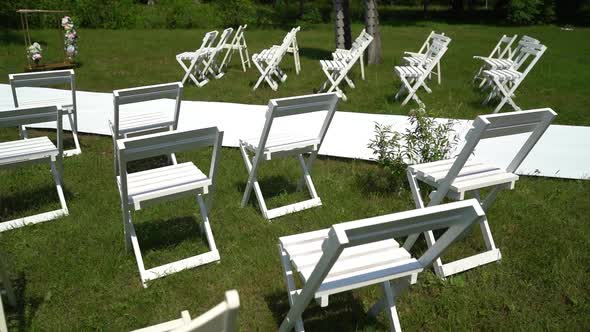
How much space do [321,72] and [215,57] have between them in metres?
2.45

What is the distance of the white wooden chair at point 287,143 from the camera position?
374 cm

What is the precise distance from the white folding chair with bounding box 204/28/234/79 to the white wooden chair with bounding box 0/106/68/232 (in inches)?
228

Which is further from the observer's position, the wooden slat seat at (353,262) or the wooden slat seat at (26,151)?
the wooden slat seat at (26,151)

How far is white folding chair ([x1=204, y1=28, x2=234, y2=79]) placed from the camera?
31.7ft

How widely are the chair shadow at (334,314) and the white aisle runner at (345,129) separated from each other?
2666 mm

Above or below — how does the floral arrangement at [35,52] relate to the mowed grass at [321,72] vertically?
above

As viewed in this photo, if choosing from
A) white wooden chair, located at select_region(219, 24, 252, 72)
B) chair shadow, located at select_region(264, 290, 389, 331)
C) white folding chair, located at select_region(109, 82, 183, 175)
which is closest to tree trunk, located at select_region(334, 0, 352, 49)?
white wooden chair, located at select_region(219, 24, 252, 72)

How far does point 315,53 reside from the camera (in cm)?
1439

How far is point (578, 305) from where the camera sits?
3057mm

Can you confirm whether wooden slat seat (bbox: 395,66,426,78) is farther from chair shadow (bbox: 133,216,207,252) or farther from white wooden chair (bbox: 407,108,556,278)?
chair shadow (bbox: 133,216,207,252)

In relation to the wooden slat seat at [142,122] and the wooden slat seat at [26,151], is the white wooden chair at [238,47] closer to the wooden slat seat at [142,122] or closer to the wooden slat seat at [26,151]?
the wooden slat seat at [142,122]

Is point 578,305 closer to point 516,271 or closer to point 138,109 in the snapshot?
point 516,271

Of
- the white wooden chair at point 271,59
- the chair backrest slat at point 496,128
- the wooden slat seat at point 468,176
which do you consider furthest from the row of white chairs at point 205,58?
the chair backrest slat at point 496,128

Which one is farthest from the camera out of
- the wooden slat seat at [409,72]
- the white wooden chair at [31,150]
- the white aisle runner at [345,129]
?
the wooden slat seat at [409,72]
